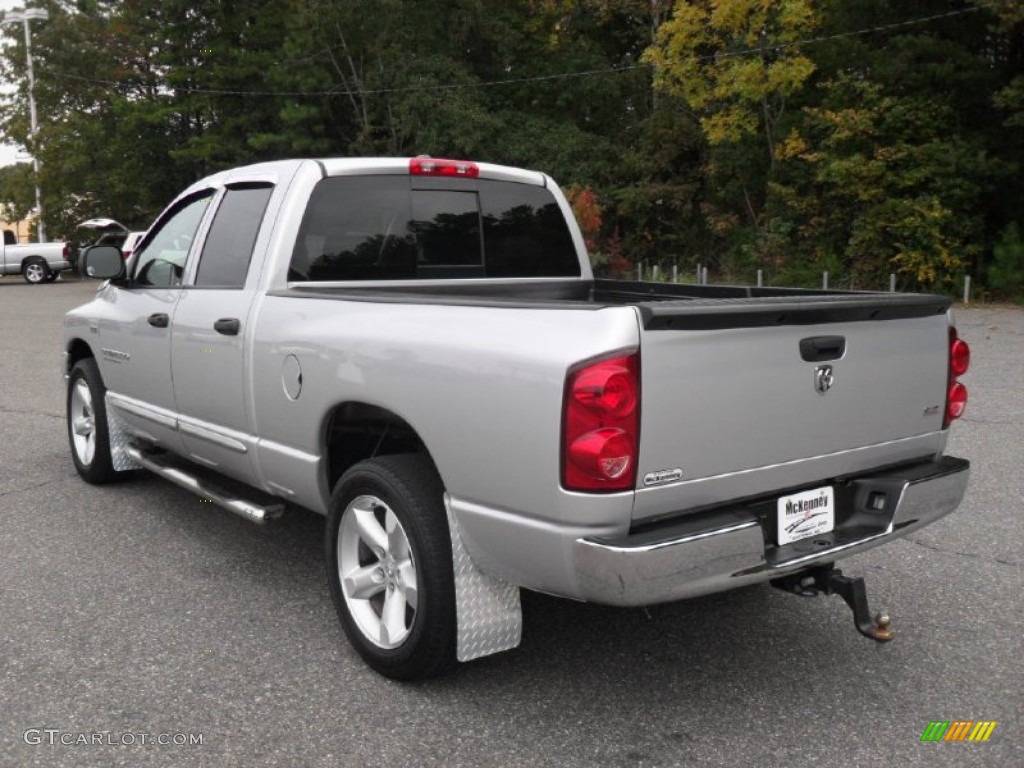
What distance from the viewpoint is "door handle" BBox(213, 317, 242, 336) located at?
410 cm

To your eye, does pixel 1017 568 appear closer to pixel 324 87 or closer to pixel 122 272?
pixel 122 272

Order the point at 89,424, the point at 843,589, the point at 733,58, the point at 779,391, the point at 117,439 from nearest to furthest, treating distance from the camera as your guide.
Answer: the point at 779,391, the point at 843,589, the point at 117,439, the point at 89,424, the point at 733,58

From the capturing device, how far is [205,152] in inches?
1449

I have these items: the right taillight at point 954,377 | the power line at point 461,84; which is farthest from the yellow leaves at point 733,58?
the right taillight at point 954,377

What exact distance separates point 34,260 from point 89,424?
29.1m

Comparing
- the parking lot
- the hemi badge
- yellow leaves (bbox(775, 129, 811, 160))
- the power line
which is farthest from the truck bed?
the power line

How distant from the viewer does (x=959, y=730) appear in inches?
119

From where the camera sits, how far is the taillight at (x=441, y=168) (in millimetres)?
4418

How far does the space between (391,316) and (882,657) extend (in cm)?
224

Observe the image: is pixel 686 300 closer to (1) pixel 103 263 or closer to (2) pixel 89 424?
(1) pixel 103 263

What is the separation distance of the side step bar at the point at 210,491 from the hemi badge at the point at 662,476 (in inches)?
76.9

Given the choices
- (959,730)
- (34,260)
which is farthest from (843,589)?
(34,260)

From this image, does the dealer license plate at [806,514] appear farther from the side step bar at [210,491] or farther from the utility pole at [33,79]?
the utility pole at [33,79]

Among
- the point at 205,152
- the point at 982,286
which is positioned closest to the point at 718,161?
the point at 982,286
